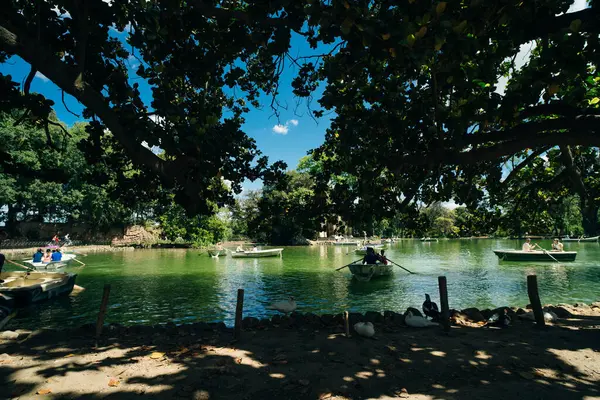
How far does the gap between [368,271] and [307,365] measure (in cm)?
1528

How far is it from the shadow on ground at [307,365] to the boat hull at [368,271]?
12.4 metres

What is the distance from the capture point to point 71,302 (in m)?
15.9

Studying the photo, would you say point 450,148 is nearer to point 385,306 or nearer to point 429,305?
point 429,305

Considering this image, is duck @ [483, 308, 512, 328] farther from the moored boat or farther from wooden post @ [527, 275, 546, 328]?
the moored boat

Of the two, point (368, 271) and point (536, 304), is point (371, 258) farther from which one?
point (536, 304)

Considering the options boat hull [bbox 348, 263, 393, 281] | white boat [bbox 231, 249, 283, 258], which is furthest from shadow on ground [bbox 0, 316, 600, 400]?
white boat [bbox 231, 249, 283, 258]

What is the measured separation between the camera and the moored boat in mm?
13477

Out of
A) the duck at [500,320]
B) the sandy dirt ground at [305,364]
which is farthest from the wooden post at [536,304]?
the duck at [500,320]

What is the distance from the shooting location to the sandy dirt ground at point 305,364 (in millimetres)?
5188

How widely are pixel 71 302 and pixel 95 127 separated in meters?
12.2

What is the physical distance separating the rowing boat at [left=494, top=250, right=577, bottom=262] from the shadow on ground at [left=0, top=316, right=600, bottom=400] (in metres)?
24.4

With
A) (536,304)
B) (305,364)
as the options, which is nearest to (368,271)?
(536,304)

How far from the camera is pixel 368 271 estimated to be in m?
20.9

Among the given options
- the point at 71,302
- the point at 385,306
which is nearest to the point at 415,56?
the point at 385,306
